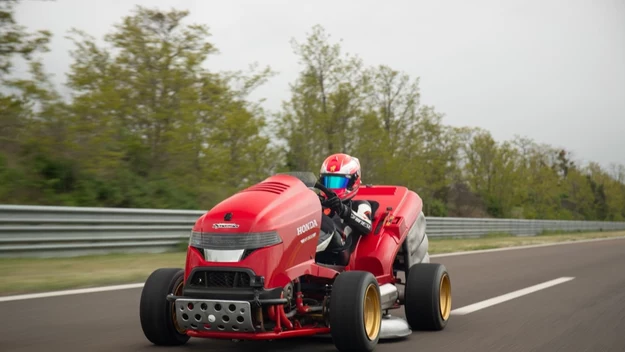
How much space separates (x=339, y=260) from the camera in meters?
6.29

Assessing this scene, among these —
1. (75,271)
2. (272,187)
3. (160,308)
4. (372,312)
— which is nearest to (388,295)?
(372,312)

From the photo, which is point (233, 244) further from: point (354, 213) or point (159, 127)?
point (159, 127)

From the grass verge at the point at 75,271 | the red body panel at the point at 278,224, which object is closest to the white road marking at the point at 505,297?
the red body panel at the point at 278,224

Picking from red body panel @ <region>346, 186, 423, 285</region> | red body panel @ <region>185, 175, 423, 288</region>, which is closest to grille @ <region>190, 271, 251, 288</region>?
red body panel @ <region>185, 175, 423, 288</region>

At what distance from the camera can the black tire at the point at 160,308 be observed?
5164 mm

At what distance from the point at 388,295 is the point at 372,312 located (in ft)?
2.35

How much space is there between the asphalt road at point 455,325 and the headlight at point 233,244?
3.14ft

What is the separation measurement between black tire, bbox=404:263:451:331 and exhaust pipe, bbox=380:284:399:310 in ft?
0.55

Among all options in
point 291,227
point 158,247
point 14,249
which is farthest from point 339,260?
point 158,247

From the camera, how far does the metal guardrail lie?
11524 millimetres

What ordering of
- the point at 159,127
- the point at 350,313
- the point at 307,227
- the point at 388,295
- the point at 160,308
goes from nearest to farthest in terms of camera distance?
the point at 350,313 < the point at 160,308 < the point at 307,227 < the point at 388,295 < the point at 159,127

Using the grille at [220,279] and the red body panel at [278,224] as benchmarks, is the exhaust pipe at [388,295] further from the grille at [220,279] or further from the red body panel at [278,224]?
the grille at [220,279]

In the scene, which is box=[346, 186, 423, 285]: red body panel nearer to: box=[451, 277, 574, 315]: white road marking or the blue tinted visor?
the blue tinted visor

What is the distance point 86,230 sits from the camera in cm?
1299
